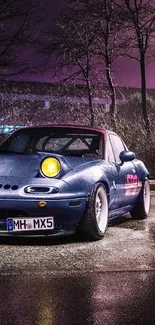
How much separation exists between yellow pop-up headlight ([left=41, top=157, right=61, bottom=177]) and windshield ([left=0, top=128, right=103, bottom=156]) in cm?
98

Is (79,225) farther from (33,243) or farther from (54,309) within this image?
(54,309)

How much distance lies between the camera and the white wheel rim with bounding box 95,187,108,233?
624 centimetres

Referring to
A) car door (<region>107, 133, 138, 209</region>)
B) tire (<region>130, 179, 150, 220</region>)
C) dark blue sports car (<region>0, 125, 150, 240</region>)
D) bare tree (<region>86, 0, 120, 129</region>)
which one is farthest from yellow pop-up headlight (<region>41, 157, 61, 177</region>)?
bare tree (<region>86, 0, 120, 129</region>)

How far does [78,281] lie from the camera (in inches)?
168

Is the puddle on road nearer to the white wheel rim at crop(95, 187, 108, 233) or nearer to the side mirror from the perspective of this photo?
the white wheel rim at crop(95, 187, 108, 233)

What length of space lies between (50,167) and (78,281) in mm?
1819

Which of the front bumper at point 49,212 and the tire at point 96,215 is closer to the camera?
the front bumper at point 49,212

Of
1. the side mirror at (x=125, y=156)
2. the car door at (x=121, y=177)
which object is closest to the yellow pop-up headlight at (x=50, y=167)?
the car door at (x=121, y=177)

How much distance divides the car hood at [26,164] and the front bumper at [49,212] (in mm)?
340

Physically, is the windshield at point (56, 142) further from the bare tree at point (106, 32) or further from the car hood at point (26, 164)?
the bare tree at point (106, 32)

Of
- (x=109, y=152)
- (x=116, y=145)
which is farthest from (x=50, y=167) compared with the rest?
(x=116, y=145)

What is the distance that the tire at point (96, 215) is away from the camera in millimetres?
5918

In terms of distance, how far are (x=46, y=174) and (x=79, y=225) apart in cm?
69

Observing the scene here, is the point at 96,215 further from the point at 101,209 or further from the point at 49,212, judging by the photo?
the point at 49,212
